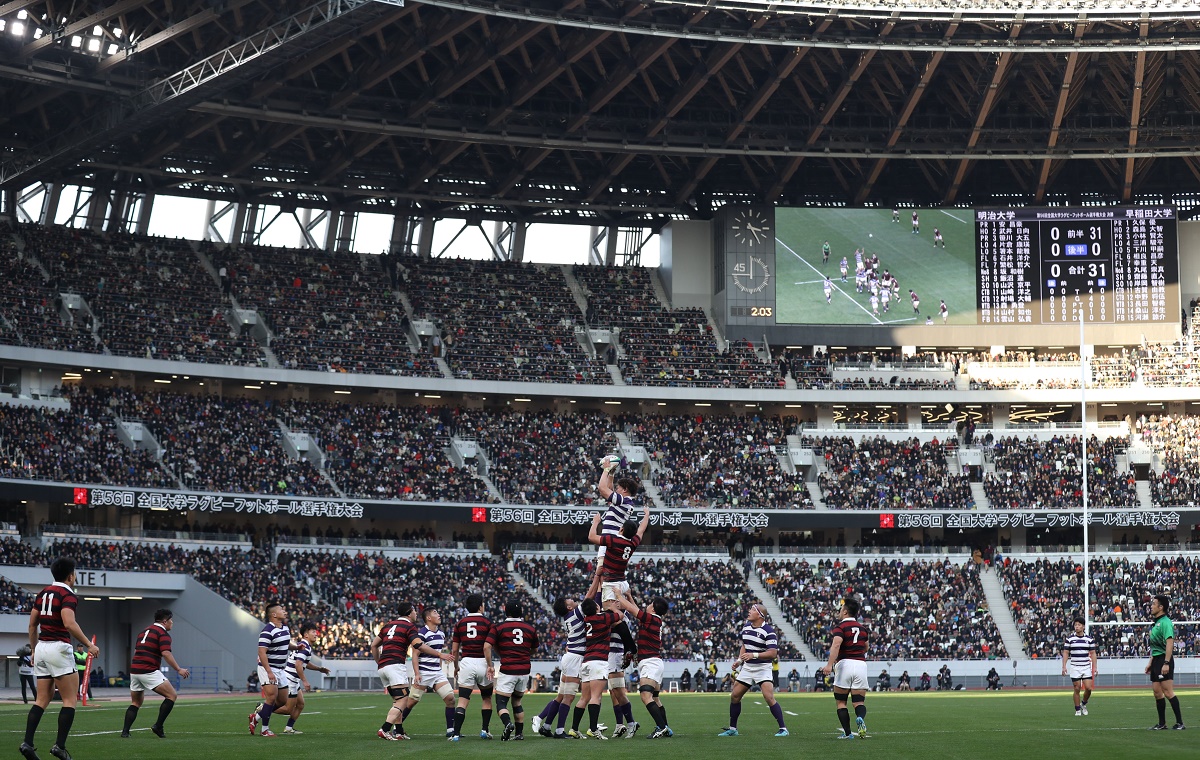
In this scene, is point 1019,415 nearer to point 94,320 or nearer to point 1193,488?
point 1193,488

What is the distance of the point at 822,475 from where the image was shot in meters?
66.0

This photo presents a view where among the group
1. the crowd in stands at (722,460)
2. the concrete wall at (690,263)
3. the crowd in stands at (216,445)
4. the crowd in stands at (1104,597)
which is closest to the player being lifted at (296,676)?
the crowd in stands at (216,445)

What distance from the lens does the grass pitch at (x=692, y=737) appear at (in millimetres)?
18281

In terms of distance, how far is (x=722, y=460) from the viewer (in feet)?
217

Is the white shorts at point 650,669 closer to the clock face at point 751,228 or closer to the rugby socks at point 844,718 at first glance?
the rugby socks at point 844,718

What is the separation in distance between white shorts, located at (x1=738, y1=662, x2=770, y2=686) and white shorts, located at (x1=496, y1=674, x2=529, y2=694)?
3.60 meters

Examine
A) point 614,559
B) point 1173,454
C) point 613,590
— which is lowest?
point 613,590

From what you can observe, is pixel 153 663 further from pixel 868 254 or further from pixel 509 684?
pixel 868 254

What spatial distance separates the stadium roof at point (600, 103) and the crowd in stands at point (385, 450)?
415 inches

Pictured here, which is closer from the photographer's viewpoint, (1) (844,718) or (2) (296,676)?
(1) (844,718)

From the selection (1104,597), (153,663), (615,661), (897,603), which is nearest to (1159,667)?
(615,661)

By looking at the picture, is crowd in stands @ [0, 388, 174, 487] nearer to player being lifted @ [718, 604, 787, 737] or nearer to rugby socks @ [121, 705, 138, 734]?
rugby socks @ [121, 705, 138, 734]

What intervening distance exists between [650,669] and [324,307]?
47177 millimetres

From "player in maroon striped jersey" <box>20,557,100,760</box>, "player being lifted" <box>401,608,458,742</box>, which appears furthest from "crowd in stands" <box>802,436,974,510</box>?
"player in maroon striped jersey" <box>20,557,100,760</box>
